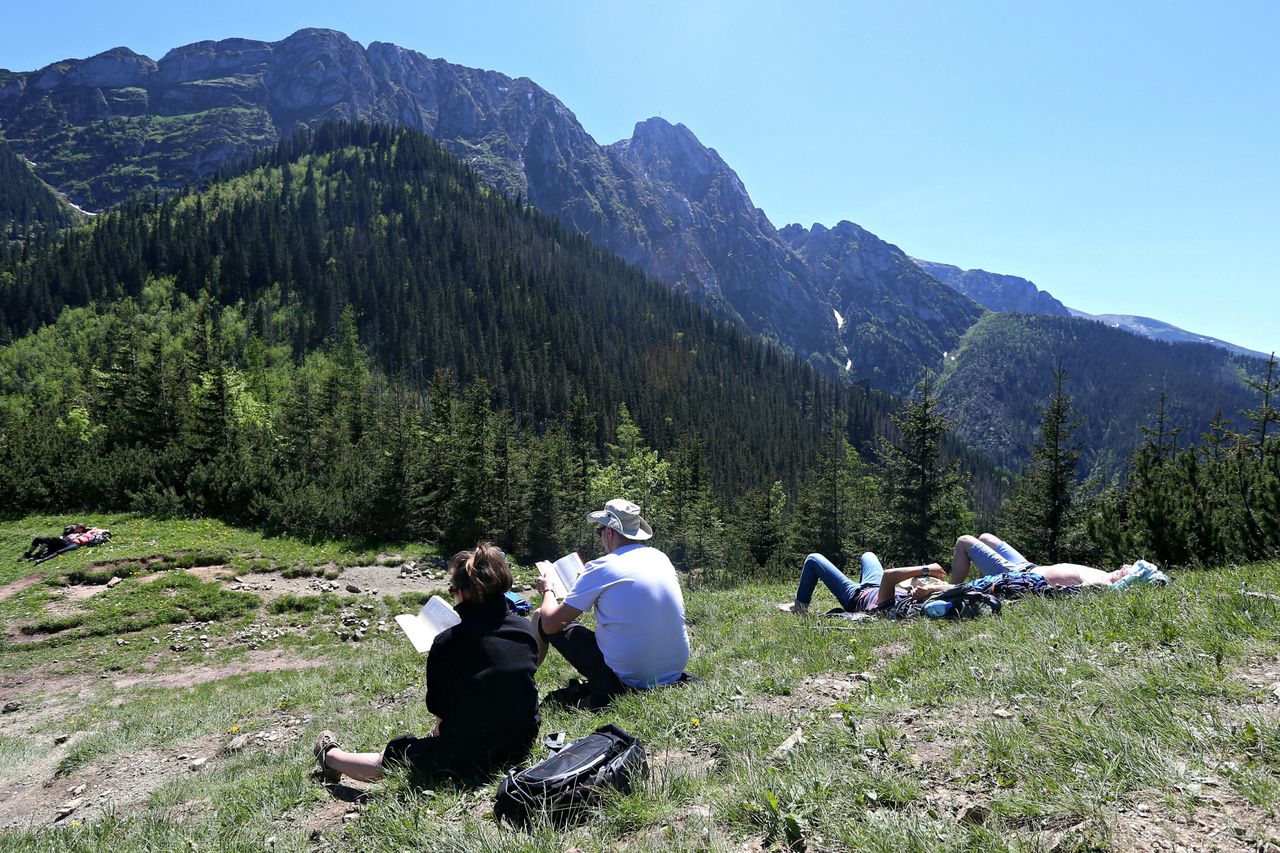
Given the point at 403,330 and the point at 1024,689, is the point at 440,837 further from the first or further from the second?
the point at 403,330

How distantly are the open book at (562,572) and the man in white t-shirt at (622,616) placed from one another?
0.12 meters

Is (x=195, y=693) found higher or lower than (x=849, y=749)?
lower

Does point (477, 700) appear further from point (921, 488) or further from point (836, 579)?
point (921, 488)

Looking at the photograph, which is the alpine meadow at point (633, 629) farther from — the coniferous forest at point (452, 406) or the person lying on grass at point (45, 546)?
the coniferous forest at point (452, 406)

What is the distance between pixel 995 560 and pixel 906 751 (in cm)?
578

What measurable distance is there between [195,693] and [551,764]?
12.8m

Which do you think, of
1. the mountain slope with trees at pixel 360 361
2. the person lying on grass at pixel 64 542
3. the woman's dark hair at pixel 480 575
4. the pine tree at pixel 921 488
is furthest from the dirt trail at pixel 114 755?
the pine tree at pixel 921 488

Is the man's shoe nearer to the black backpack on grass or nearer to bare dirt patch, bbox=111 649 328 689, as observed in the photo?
the black backpack on grass

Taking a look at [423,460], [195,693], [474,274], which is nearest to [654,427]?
[474,274]

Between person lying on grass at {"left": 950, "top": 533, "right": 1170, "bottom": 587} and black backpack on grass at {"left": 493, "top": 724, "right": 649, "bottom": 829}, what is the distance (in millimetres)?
6674

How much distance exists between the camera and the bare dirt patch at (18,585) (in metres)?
16.8

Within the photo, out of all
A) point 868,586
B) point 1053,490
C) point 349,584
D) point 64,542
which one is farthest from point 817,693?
point 64,542

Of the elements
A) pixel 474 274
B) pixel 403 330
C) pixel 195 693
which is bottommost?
pixel 195 693

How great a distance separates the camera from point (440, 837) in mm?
3160
